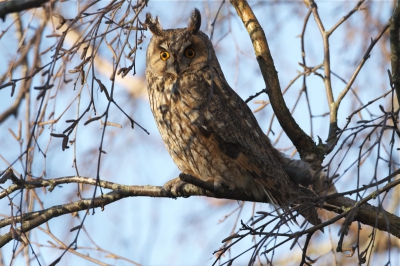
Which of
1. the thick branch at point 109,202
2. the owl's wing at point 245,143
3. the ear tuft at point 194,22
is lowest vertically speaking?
the thick branch at point 109,202

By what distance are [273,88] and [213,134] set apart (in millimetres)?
440

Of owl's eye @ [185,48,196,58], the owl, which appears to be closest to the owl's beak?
the owl

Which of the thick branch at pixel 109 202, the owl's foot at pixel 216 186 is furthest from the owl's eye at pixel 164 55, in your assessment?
the thick branch at pixel 109 202

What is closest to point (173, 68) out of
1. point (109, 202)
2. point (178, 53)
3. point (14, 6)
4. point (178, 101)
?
point (178, 53)

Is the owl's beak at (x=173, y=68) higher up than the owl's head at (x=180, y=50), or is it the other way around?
the owl's head at (x=180, y=50)

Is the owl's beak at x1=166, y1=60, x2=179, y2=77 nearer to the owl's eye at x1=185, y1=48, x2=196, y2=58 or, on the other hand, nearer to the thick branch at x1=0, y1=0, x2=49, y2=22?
the owl's eye at x1=185, y1=48, x2=196, y2=58

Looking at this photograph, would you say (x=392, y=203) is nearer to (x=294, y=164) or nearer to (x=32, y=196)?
(x=294, y=164)

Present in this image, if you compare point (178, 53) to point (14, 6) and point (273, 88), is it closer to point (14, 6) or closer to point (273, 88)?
point (273, 88)

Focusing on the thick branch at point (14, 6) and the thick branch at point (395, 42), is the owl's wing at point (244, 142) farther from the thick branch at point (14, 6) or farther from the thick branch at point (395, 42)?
the thick branch at point (14, 6)

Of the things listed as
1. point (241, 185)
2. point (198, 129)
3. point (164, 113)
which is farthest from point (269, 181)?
point (164, 113)

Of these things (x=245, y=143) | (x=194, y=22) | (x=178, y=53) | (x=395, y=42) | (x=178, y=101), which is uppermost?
(x=194, y=22)

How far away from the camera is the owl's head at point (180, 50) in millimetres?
3459

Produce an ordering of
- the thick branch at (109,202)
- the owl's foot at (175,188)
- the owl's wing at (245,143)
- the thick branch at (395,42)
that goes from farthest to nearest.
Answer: the owl's wing at (245,143)
the owl's foot at (175,188)
the thick branch at (109,202)
the thick branch at (395,42)

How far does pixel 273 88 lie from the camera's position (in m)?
3.24
